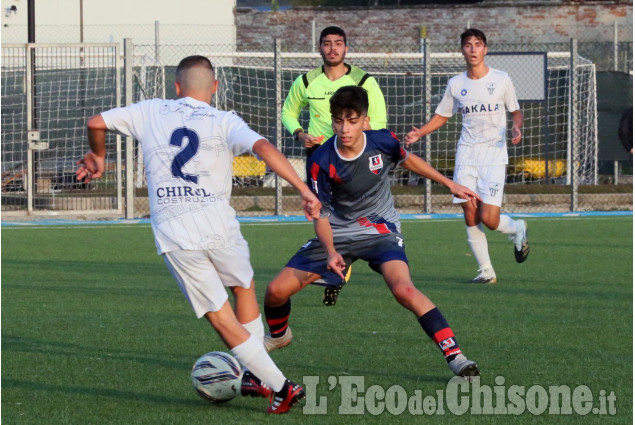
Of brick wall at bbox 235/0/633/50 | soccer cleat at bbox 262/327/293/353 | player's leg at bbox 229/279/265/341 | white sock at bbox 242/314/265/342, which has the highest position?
brick wall at bbox 235/0/633/50

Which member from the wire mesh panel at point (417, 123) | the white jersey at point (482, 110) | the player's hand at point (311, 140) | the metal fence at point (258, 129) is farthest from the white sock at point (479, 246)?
the wire mesh panel at point (417, 123)

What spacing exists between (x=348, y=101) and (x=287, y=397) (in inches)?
67.3

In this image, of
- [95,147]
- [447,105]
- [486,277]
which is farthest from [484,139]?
[95,147]

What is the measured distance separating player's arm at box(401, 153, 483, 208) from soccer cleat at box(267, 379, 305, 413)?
158 centimetres

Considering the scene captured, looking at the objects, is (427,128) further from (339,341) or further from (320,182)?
(320,182)

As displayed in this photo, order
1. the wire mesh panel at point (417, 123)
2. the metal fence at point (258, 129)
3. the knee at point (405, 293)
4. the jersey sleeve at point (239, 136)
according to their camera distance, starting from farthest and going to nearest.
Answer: the wire mesh panel at point (417, 123) → the metal fence at point (258, 129) → the knee at point (405, 293) → the jersey sleeve at point (239, 136)

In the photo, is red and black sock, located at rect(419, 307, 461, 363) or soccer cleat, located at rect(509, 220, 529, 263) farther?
soccer cleat, located at rect(509, 220, 529, 263)

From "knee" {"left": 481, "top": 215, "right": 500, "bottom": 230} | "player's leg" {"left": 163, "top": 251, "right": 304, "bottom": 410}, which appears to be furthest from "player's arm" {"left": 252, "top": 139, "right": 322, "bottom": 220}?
"knee" {"left": 481, "top": 215, "right": 500, "bottom": 230}

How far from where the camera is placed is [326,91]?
9883mm

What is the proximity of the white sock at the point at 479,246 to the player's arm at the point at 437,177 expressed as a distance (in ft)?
13.4

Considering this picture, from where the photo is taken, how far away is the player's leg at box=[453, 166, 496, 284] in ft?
35.1

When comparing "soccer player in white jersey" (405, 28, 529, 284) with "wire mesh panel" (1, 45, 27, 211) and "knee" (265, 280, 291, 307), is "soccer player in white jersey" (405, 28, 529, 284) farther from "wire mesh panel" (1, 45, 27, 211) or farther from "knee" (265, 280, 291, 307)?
"wire mesh panel" (1, 45, 27, 211)

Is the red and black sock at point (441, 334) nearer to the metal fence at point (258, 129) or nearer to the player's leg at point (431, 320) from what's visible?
the player's leg at point (431, 320)

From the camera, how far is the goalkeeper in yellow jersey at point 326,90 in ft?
31.6
